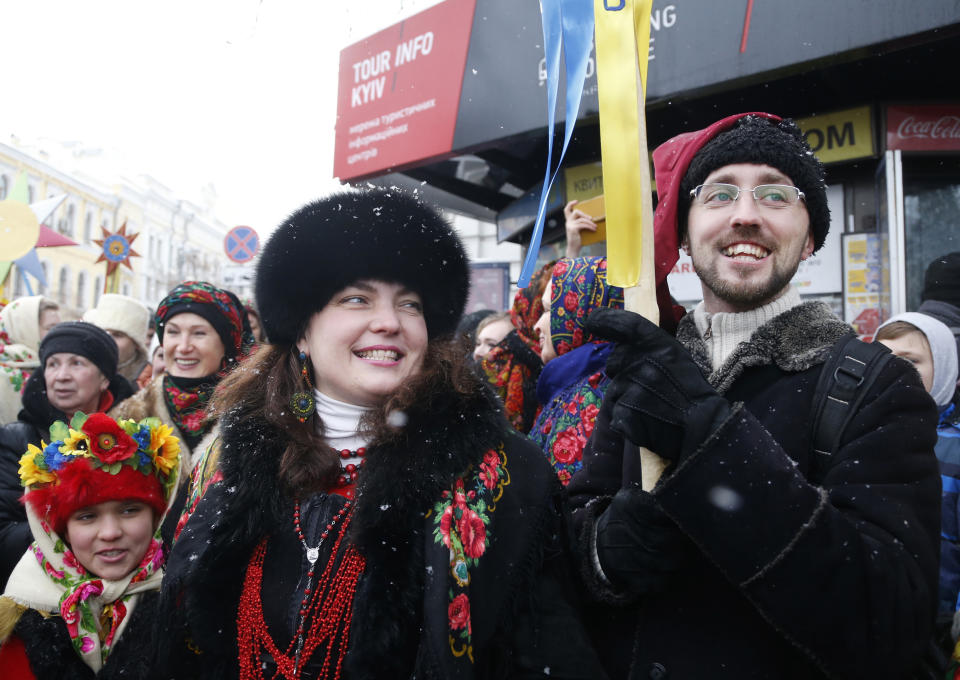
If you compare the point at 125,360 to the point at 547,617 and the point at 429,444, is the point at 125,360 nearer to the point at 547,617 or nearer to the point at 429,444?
the point at 429,444

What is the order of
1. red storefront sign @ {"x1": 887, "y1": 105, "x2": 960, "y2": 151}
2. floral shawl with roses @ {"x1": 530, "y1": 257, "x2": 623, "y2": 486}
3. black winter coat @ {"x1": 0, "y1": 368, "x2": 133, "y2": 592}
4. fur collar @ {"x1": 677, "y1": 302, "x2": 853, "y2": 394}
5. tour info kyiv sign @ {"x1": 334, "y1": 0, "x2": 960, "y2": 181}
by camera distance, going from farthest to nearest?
red storefront sign @ {"x1": 887, "y1": 105, "x2": 960, "y2": 151}
tour info kyiv sign @ {"x1": 334, "y1": 0, "x2": 960, "y2": 181}
black winter coat @ {"x1": 0, "y1": 368, "x2": 133, "y2": 592}
floral shawl with roses @ {"x1": 530, "y1": 257, "x2": 623, "y2": 486}
fur collar @ {"x1": 677, "y1": 302, "x2": 853, "y2": 394}

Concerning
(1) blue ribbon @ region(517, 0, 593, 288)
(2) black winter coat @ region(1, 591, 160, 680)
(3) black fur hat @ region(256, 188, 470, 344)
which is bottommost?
(2) black winter coat @ region(1, 591, 160, 680)

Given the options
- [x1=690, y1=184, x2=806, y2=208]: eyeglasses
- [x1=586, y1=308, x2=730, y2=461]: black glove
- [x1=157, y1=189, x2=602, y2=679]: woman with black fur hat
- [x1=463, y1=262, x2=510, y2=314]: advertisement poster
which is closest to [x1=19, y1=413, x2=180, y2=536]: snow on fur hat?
[x1=157, y1=189, x2=602, y2=679]: woman with black fur hat

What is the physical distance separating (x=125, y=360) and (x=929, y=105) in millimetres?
6326

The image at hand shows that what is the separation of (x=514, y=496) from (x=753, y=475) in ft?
2.11

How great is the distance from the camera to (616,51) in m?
1.42

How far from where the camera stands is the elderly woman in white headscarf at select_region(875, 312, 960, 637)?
227 cm

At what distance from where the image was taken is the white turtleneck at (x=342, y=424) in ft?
6.21

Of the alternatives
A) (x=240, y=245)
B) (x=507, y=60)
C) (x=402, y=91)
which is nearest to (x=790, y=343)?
(x=507, y=60)

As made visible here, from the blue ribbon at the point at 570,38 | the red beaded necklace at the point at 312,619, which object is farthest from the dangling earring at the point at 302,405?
the blue ribbon at the point at 570,38

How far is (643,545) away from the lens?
4.50 ft

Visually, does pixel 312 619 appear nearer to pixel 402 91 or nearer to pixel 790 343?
pixel 790 343

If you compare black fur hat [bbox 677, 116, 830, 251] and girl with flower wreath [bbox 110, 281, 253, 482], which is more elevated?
black fur hat [bbox 677, 116, 830, 251]

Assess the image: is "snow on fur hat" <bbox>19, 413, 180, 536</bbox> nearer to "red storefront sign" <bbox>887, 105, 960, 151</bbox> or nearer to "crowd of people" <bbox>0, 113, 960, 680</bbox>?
"crowd of people" <bbox>0, 113, 960, 680</bbox>
